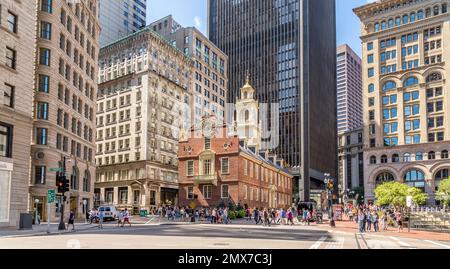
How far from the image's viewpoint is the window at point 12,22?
3641 centimetres

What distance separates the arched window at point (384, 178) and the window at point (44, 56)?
251 feet

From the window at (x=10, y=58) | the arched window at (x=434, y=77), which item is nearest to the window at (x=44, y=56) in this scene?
the window at (x=10, y=58)

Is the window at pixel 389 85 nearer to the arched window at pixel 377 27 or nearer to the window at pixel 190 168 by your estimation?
the arched window at pixel 377 27

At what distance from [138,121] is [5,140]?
5455cm

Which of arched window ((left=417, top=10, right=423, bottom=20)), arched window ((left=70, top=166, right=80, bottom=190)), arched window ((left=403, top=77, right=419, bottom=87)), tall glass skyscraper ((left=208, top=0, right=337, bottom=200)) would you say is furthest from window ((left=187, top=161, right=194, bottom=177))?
tall glass skyscraper ((left=208, top=0, right=337, bottom=200))

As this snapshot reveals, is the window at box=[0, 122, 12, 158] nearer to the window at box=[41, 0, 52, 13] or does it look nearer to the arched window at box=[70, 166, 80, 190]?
Result: the window at box=[41, 0, 52, 13]

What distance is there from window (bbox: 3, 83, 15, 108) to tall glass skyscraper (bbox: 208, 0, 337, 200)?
11081 centimetres

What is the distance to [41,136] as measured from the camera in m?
50.1

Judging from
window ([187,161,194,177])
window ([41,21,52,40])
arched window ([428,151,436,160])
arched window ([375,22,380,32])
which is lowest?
window ([187,161,194,177])

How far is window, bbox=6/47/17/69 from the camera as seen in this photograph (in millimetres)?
36062

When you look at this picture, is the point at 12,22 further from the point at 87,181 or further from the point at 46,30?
the point at 87,181

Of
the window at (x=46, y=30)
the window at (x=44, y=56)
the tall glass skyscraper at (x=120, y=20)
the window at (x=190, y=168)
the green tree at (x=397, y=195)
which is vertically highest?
the tall glass skyscraper at (x=120, y=20)
